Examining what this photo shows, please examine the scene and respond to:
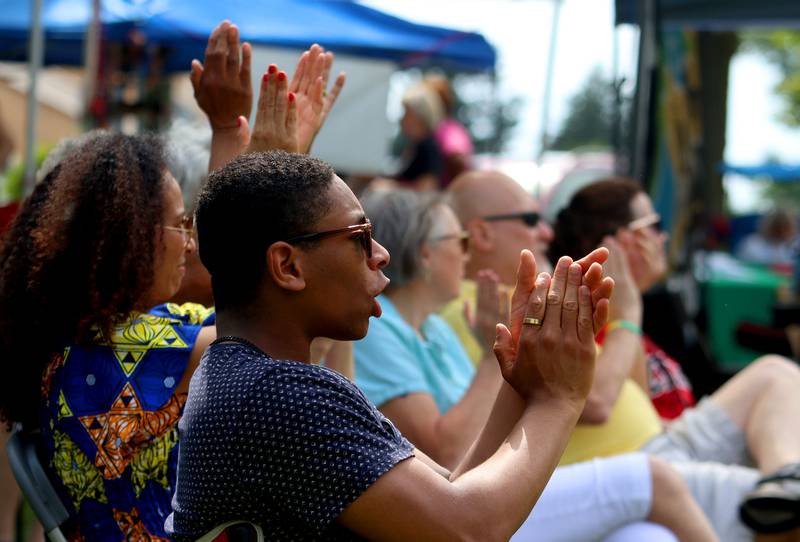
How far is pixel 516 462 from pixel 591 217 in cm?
242

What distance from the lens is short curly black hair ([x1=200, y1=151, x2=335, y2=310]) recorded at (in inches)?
60.9

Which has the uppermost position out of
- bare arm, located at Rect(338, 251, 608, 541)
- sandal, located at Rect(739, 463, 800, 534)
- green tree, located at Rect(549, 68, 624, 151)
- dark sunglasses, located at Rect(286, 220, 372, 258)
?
green tree, located at Rect(549, 68, 624, 151)

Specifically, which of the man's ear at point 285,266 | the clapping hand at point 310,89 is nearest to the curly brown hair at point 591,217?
the clapping hand at point 310,89

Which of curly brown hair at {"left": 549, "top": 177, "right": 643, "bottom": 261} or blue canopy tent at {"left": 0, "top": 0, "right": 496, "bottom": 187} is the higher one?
blue canopy tent at {"left": 0, "top": 0, "right": 496, "bottom": 187}

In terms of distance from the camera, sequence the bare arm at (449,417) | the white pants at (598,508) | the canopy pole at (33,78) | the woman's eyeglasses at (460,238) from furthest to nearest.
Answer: the canopy pole at (33,78)
the woman's eyeglasses at (460,238)
the white pants at (598,508)
the bare arm at (449,417)

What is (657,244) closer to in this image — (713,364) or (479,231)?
(479,231)

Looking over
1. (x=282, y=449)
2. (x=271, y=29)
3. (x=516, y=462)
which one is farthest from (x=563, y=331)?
(x=271, y=29)

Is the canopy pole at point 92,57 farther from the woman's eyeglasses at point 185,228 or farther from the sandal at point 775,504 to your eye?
the sandal at point 775,504

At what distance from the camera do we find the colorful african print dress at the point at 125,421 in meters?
1.93

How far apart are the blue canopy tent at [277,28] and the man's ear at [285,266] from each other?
11.3ft

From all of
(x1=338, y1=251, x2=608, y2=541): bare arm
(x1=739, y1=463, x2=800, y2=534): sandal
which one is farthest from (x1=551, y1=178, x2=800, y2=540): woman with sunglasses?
(x1=338, y1=251, x2=608, y2=541): bare arm

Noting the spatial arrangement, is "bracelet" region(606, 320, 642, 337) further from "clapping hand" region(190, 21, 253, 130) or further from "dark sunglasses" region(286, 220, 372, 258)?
"dark sunglasses" region(286, 220, 372, 258)

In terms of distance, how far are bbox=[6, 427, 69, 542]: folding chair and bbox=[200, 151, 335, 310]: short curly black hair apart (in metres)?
0.68

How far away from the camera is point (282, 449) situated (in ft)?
4.66
